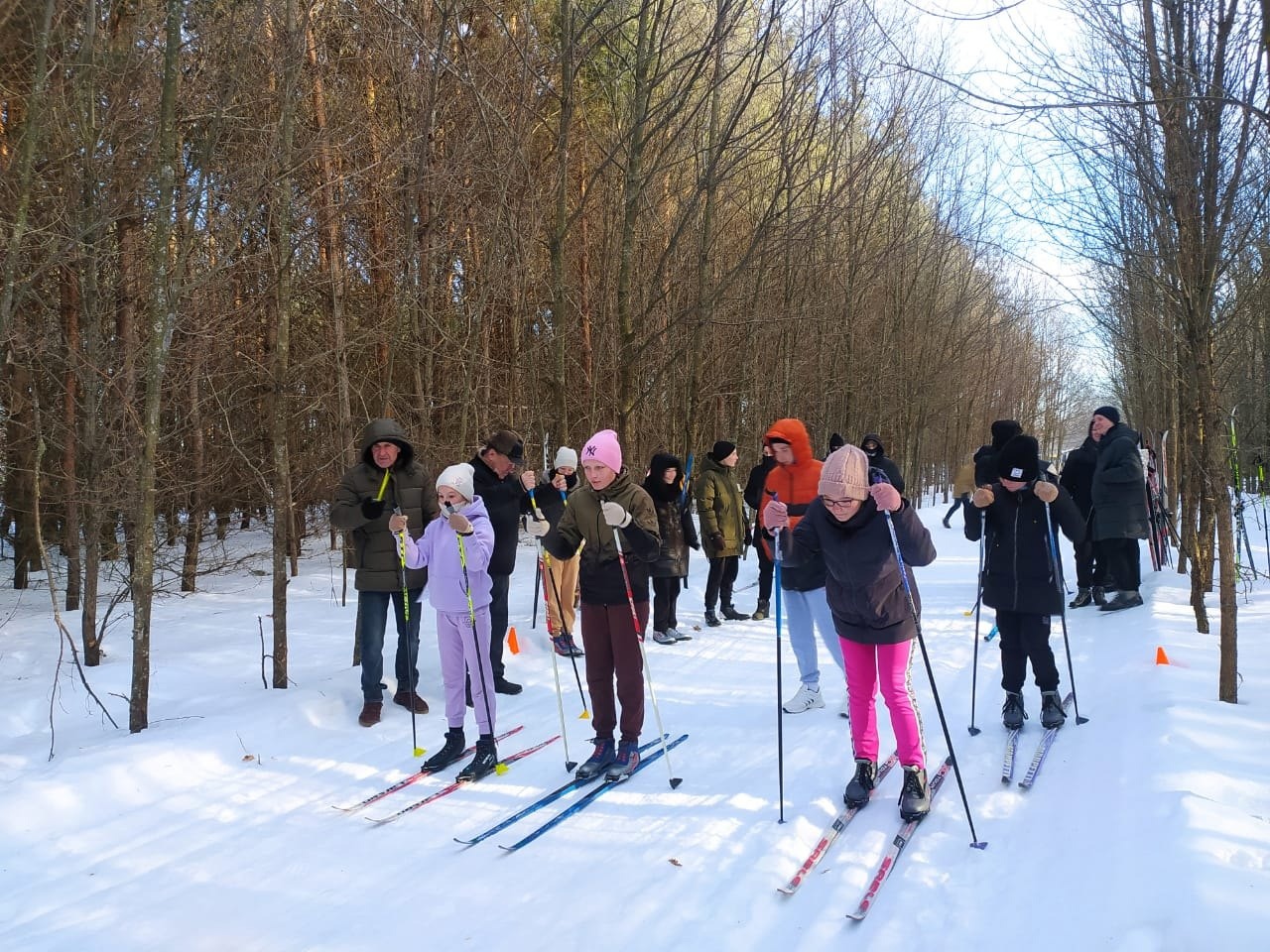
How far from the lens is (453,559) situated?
539 cm

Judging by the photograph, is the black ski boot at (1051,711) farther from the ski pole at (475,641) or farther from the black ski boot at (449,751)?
the black ski boot at (449,751)

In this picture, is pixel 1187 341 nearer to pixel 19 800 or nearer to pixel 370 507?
pixel 370 507

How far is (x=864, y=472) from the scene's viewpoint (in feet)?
14.2

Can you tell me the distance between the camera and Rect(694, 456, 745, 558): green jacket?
9.64 m

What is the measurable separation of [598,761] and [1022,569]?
2.86 m

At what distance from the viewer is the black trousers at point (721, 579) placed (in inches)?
384

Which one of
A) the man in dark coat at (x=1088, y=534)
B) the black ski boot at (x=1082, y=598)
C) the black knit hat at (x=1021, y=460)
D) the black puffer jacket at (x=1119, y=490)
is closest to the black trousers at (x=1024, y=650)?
the black knit hat at (x=1021, y=460)

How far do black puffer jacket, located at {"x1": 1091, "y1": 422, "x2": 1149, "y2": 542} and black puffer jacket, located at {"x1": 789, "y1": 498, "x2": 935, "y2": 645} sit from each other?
5597mm

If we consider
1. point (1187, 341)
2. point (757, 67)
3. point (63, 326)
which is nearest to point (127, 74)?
point (63, 326)

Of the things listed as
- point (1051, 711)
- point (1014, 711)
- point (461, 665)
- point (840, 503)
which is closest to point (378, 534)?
point (461, 665)

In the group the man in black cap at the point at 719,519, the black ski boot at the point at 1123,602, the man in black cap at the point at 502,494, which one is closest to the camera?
the man in black cap at the point at 502,494

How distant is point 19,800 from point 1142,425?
85.9ft

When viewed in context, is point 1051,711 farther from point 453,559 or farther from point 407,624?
point 407,624

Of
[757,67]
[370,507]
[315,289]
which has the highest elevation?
[757,67]
